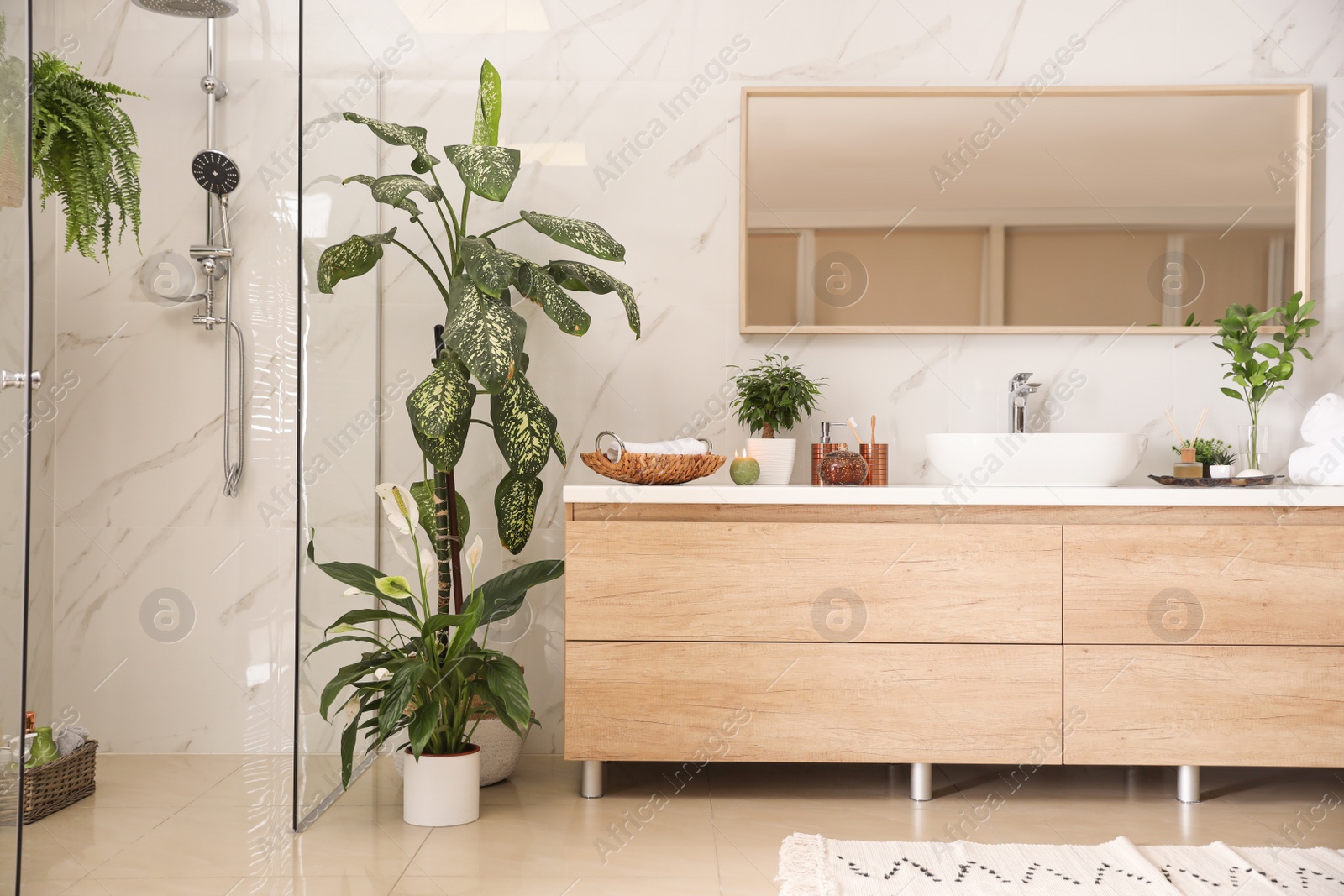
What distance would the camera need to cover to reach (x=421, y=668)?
195cm

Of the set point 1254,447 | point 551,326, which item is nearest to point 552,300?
point 551,326

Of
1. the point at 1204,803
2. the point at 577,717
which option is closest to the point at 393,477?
the point at 577,717

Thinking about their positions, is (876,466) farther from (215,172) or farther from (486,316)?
(215,172)

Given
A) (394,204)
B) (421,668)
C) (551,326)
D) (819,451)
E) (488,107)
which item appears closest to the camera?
(421,668)

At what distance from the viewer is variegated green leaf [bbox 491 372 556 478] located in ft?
6.89

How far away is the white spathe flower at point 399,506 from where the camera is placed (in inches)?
79.1

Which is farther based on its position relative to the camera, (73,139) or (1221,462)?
(1221,462)

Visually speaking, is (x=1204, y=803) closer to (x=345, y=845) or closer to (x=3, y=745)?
(x=345, y=845)

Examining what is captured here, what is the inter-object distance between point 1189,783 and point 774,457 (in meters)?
1.24

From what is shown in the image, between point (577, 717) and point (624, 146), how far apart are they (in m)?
1.57

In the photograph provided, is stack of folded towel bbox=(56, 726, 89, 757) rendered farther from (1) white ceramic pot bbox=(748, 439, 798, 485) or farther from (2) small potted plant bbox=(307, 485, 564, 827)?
(1) white ceramic pot bbox=(748, 439, 798, 485)

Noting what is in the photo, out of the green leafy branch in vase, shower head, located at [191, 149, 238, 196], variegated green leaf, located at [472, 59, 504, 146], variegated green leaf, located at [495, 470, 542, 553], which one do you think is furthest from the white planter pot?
shower head, located at [191, 149, 238, 196]

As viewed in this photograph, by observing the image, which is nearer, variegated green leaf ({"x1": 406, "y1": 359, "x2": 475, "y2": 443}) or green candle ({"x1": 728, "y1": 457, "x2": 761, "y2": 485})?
variegated green leaf ({"x1": 406, "y1": 359, "x2": 475, "y2": 443})

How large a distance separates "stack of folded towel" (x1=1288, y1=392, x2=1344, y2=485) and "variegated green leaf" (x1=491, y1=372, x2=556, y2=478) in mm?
1862
